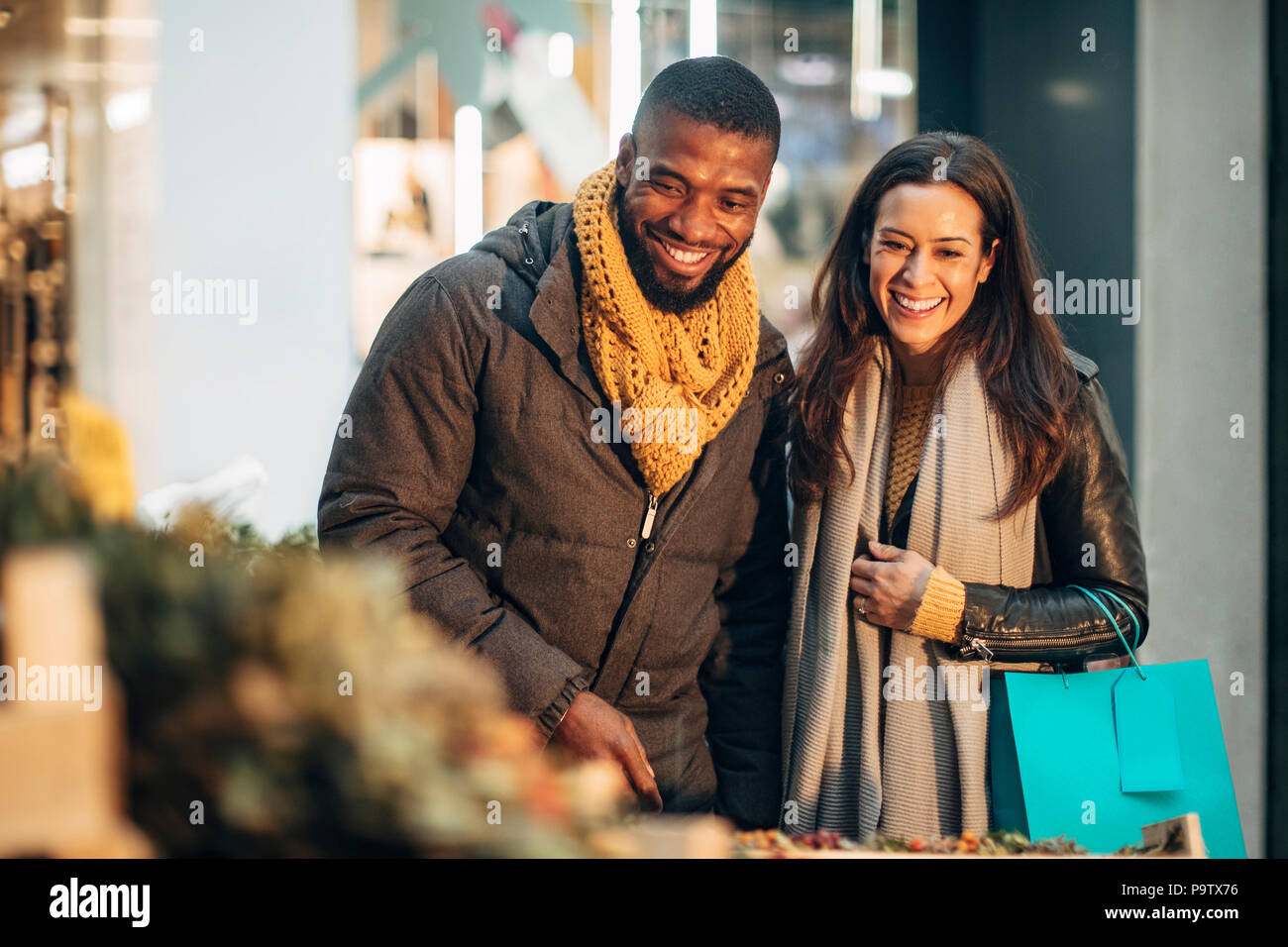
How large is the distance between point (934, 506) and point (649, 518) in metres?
0.66

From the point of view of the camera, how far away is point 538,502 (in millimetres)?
2268

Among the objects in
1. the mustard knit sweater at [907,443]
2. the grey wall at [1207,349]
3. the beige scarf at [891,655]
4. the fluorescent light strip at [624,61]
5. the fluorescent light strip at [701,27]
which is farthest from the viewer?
the fluorescent light strip at [624,61]

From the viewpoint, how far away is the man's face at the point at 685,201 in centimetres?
224

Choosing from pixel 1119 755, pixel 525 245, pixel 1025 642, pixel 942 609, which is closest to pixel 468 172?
pixel 525 245

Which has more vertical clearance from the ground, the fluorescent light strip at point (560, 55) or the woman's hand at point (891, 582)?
the fluorescent light strip at point (560, 55)

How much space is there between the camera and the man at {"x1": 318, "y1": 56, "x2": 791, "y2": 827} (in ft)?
7.11

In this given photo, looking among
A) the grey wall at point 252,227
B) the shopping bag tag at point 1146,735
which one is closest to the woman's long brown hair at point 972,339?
the shopping bag tag at point 1146,735

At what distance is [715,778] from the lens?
8.57ft

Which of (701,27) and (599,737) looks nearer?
(599,737)

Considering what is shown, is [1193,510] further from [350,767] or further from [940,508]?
[350,767]

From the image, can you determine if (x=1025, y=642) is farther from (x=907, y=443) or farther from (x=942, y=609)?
(x=907, y=443)

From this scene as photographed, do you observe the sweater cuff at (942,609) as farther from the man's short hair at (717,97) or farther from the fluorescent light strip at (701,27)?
the fluorescent light strip at (701,27)

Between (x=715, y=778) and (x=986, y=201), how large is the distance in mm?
1452
